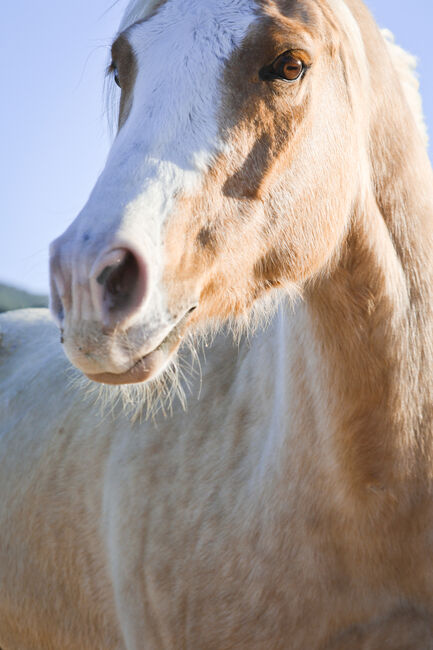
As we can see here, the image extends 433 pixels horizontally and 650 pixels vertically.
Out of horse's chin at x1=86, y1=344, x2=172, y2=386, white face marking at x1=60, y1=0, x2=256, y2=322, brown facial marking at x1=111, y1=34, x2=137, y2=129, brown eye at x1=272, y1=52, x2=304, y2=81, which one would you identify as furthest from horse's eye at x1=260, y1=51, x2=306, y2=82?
horse's chin at x1=86, y1=344, x2=172, y2=386

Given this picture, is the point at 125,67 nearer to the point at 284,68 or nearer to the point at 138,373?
the point at 284,68

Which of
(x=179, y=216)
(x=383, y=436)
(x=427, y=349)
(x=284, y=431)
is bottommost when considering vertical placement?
(x=284, y=431)

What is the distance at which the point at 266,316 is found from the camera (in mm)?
2486

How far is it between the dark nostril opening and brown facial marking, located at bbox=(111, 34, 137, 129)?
0.65 m

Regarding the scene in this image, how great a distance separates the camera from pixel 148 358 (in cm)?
175

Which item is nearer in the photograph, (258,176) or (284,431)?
(258,176)

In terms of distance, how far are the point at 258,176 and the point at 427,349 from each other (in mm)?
776

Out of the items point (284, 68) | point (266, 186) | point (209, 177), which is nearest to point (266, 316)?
point (266, 186)

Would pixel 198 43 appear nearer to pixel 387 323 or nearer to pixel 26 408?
pixel 387 323

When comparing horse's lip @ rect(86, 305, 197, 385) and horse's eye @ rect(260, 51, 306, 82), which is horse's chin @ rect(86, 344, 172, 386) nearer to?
horse's lip @ rect(86, 305, 197, 385)

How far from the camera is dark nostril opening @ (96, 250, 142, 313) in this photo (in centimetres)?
162

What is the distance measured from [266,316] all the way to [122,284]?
913 millimetres

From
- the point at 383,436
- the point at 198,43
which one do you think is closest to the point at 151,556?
the point at 383,436

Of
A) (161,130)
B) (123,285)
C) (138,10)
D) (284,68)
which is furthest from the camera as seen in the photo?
(138,10)
